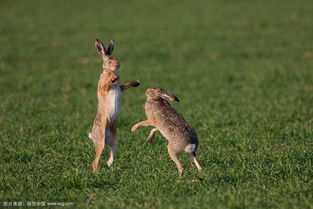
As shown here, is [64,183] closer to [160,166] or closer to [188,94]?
[160,166]

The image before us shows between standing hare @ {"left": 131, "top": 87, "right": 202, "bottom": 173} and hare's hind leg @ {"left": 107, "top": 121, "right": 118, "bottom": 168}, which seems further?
hare's hind leg @ {"left": 107, "top": 121, "right": 118, "bottom": 168}

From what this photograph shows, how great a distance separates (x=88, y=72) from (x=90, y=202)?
35.9 ft

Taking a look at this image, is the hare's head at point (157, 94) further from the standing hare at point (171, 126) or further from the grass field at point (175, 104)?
the grass field at point (175, 104)

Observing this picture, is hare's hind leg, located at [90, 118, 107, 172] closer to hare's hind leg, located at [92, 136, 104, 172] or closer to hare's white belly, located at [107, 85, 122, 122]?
hare's hind leg, located at [92, 136, 104, 172]

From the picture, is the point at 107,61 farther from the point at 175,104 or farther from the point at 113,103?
the point at 175,104

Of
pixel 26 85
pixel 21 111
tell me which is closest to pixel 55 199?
pixel 21 111

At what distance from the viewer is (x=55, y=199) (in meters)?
6.54

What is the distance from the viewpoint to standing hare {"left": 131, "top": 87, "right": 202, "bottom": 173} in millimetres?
7152

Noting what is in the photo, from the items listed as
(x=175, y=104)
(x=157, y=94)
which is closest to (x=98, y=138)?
(x=157, y=94)

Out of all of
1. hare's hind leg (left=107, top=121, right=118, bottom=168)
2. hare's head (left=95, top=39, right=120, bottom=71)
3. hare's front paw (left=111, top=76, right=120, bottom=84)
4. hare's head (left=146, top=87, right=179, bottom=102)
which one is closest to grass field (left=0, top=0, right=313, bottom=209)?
hare's hind leg (left=107, top=121, right=118, bottom=168)

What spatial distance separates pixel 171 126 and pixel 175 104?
217 inches

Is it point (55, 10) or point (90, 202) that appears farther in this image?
point (55, 10)

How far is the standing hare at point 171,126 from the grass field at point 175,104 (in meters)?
0.32

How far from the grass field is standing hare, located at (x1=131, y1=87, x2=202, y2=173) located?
324 millimetres
